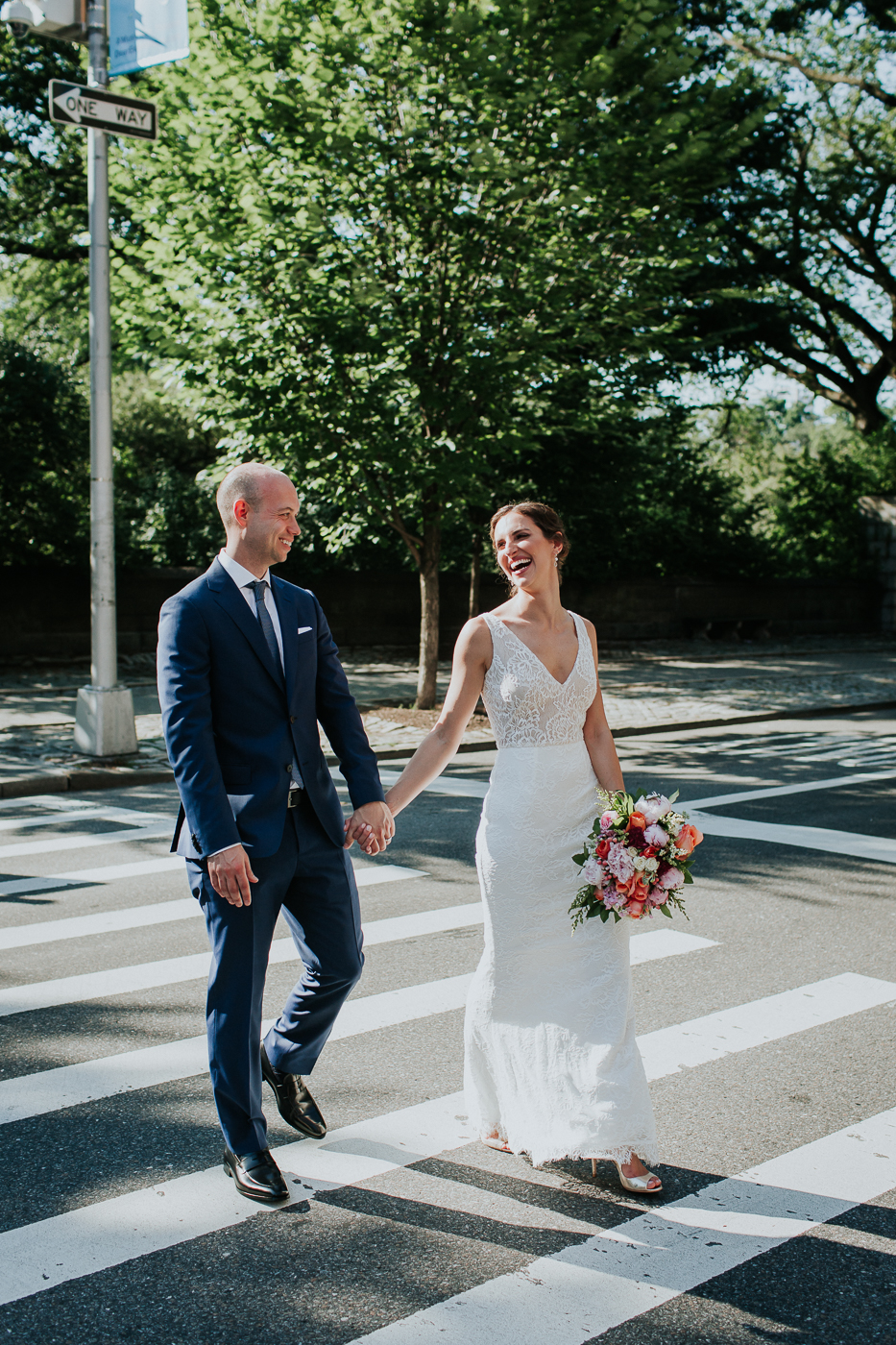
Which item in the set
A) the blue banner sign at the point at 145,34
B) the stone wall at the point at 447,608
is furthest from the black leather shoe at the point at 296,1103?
the stone wall at the point at 447,608

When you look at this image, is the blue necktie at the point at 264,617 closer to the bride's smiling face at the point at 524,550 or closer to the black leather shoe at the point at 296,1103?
the bride's smiling face at the point at 524,550

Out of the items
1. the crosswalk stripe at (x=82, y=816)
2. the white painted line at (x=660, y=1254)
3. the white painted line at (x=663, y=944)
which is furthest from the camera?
the crosswalk stripe at (x=82, y=816)

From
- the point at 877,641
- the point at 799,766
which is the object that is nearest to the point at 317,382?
the point at 799,766

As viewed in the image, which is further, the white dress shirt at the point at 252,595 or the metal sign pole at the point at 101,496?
the metal sign pole at the point at 101,496

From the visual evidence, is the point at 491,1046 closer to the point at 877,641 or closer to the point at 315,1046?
the point at 315,1046

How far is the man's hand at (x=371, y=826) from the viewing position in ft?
11.6

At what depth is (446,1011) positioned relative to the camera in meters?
4.84

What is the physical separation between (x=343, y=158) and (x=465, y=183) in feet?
4.42

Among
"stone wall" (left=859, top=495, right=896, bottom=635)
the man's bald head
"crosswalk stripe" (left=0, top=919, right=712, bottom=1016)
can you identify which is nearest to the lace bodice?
the man's bald head

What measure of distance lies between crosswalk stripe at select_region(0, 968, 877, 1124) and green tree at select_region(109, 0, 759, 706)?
866 centimetres

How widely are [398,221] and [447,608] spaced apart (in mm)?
10657

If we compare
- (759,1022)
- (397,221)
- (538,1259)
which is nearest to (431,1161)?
(538,1259)

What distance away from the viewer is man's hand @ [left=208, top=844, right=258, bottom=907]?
10.3 feet

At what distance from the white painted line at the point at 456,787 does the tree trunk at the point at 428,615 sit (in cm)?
382
